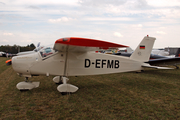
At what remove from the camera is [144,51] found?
679cm

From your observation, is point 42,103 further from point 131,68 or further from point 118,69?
point 131,68

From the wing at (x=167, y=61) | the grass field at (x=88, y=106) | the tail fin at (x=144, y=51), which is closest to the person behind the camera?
the grass field at (x=88, y=106)

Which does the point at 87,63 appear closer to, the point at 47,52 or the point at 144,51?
the point at 47,52

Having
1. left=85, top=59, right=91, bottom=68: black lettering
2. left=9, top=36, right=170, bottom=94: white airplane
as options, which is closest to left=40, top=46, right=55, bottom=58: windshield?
left=9, top=36, right=170, bottom=94: white airplane

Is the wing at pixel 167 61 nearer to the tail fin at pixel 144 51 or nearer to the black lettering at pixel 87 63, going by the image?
the tail fin at pixel 144 51

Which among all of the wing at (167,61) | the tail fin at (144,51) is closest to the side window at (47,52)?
the tail fin at (144,51)

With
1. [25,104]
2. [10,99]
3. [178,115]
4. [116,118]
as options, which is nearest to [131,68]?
[178,115]

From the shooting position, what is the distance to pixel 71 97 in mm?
4320

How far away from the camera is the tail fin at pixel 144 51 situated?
652cm

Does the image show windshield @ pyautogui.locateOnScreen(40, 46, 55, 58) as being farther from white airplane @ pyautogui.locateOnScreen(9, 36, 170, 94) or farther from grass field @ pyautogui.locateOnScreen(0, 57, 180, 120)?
grass field @ pyautogui.locateOnScreen(0, 57, 180, 120)

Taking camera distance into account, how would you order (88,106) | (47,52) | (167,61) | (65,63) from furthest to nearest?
1. (167,61)
2. (65,63)
3. (47,52)
4. (88,106)

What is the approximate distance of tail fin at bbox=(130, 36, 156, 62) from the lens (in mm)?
6519

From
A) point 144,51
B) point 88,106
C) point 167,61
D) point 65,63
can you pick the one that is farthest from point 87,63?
point 167,61

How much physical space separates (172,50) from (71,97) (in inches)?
2154
